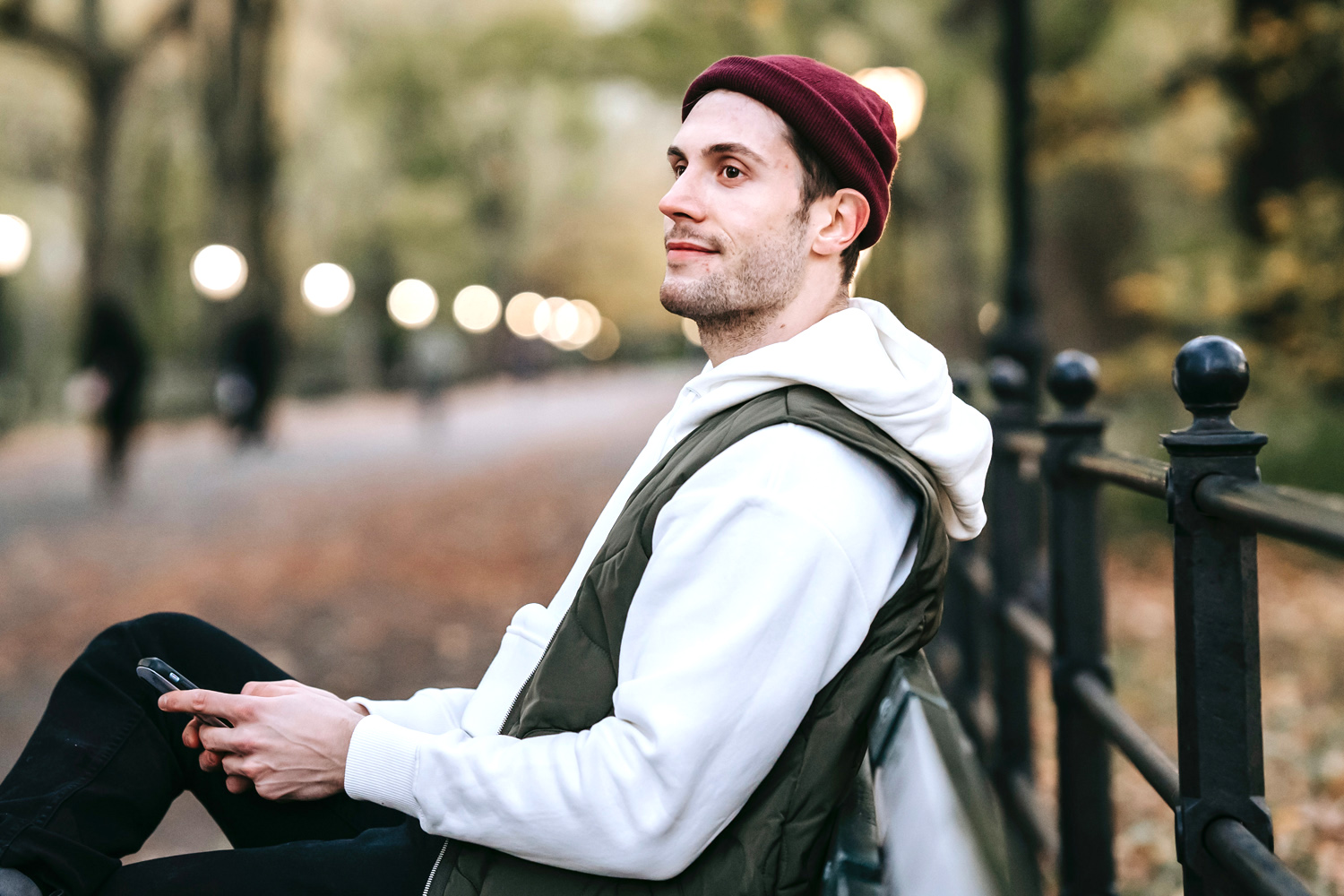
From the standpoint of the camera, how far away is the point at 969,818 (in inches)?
49.5

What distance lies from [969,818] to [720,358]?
3.67ft

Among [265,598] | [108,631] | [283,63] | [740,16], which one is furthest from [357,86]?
[108,631]

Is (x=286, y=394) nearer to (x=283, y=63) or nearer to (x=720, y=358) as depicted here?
(x=283, y=63)

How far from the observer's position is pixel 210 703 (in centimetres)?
195

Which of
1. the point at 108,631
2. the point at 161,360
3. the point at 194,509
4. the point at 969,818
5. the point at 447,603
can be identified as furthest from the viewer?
the point at 161,360

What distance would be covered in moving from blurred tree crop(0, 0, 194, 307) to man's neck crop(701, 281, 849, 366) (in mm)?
16758

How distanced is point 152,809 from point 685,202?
132cm

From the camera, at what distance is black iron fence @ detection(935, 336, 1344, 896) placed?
1792 mm

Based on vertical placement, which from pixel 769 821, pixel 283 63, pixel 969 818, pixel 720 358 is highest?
pixel 283 63

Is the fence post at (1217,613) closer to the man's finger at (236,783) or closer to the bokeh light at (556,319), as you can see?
Result: the man's finger at (236,783)

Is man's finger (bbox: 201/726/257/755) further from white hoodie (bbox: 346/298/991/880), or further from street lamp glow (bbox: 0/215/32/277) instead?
street lamp glow (bbox: 0/215/32/277)

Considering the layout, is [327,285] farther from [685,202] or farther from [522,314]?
[685,202]

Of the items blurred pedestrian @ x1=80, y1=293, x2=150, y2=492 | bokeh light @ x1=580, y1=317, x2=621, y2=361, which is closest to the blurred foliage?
blurred pedestrian @ x1=80, y1=293, x2=150, y2=492

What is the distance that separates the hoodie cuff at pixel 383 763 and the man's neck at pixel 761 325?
809mm
